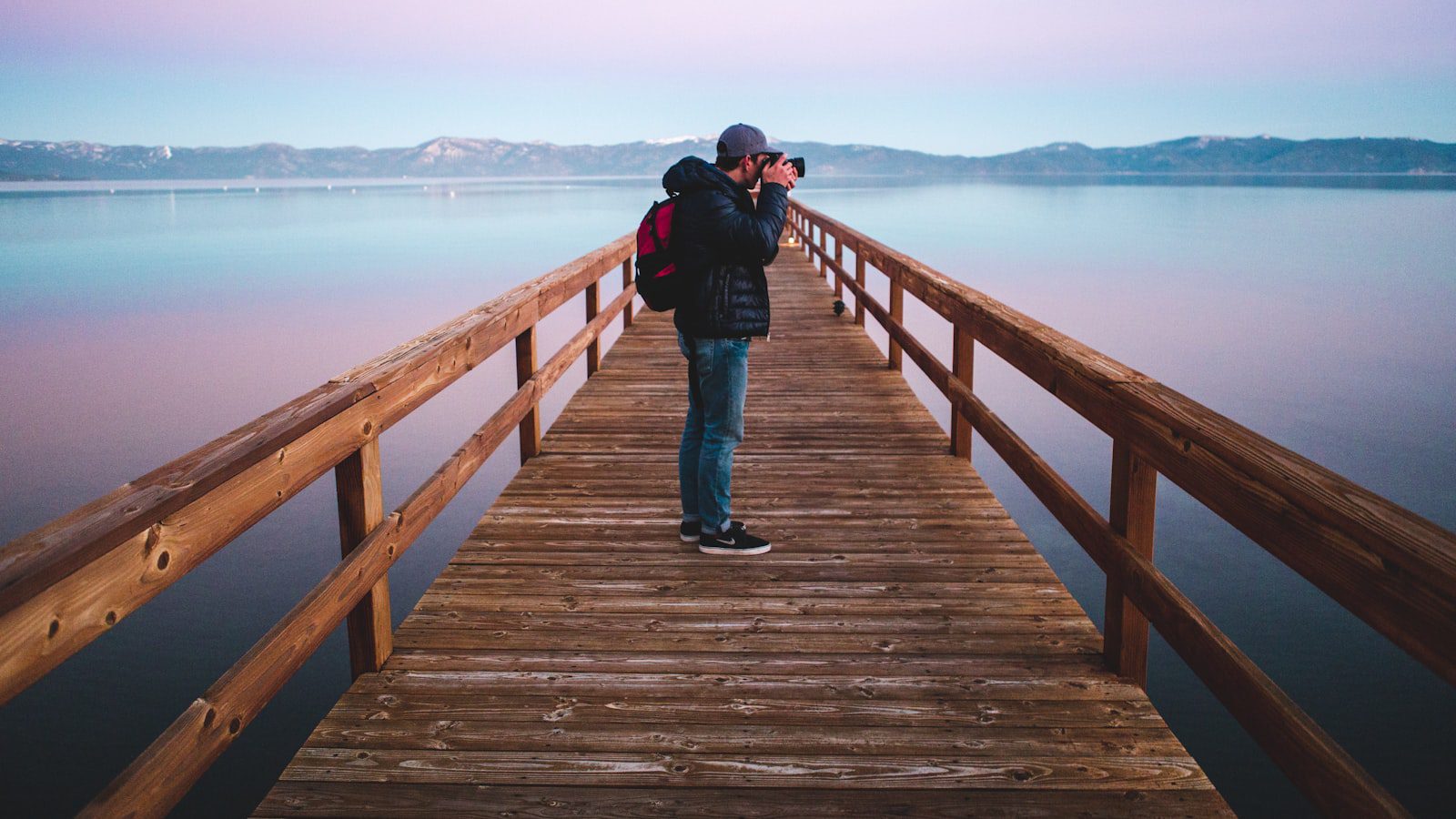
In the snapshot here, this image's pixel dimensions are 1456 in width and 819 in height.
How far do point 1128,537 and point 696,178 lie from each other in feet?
5.46

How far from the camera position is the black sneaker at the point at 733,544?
361 cm

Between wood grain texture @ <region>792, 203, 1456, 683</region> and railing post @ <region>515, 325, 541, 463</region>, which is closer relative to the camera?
wood grain texture @ <region>792, 203, 1456, 683</region>

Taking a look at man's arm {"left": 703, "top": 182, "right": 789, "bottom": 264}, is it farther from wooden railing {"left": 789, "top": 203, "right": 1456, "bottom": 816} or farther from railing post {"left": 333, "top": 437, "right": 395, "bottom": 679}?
railing post {"left": 333, "top": 437, "right": 395, "bottom": 679}

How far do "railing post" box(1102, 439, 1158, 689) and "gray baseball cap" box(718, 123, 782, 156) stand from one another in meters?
1.52

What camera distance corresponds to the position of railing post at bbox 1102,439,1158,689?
8.04ft

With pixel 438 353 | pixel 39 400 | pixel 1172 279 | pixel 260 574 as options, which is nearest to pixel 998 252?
pixel 1172 279

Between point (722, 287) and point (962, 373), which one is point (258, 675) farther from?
point (962, 373)

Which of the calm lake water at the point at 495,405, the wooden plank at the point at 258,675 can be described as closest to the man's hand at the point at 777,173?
the wooden plank at the point at 258,675

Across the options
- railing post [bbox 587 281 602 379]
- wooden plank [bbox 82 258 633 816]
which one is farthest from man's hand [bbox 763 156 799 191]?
railing post [bbox 587 281 602 379]

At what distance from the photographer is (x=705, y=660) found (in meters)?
2.75

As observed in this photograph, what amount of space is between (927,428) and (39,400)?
12460 mm

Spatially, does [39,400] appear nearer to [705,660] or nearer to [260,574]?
[260,574]

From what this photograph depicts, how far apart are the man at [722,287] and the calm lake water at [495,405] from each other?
2700 mm

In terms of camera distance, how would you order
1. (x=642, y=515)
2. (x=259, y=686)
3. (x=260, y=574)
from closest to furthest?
(x=259, y=686) → (x=642, y=515) → (x=260, y=574)
